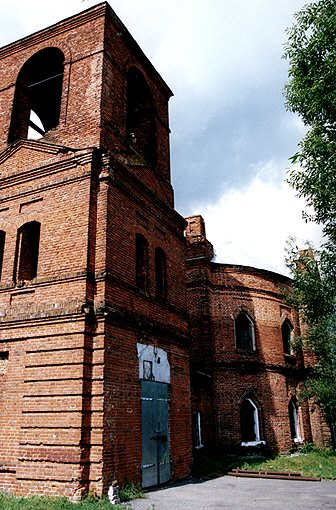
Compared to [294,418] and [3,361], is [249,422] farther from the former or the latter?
[3,361]

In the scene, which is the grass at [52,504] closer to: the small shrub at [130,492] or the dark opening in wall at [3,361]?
the small shrub at [130,492]

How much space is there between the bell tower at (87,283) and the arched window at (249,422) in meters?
5.89

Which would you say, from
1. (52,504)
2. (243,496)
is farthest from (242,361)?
(52,504)

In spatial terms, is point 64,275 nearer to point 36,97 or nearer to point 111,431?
point 111,431

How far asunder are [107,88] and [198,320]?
A: 30.3 ft

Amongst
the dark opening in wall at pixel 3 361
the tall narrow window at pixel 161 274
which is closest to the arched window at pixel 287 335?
the tall narrow window at pixel 161 274

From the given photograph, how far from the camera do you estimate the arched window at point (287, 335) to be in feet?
61.0

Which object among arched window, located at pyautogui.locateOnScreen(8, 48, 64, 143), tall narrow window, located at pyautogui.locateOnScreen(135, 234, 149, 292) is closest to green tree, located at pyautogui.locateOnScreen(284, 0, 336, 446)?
tall narrow window, located at pyautogui.locateOnScreen(135, 234, 149, 292)

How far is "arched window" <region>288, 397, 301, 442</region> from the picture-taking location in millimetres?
17392

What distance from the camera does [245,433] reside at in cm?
1588

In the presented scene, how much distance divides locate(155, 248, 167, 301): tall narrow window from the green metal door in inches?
92.0

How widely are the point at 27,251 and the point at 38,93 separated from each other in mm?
6393

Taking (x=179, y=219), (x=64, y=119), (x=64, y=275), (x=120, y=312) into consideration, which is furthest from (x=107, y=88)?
(x=120, y=312)

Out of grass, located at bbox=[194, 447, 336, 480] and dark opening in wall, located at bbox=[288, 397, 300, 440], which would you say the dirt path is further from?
dark opening in wall, located at bbox=[288, 397, 300, 440]
